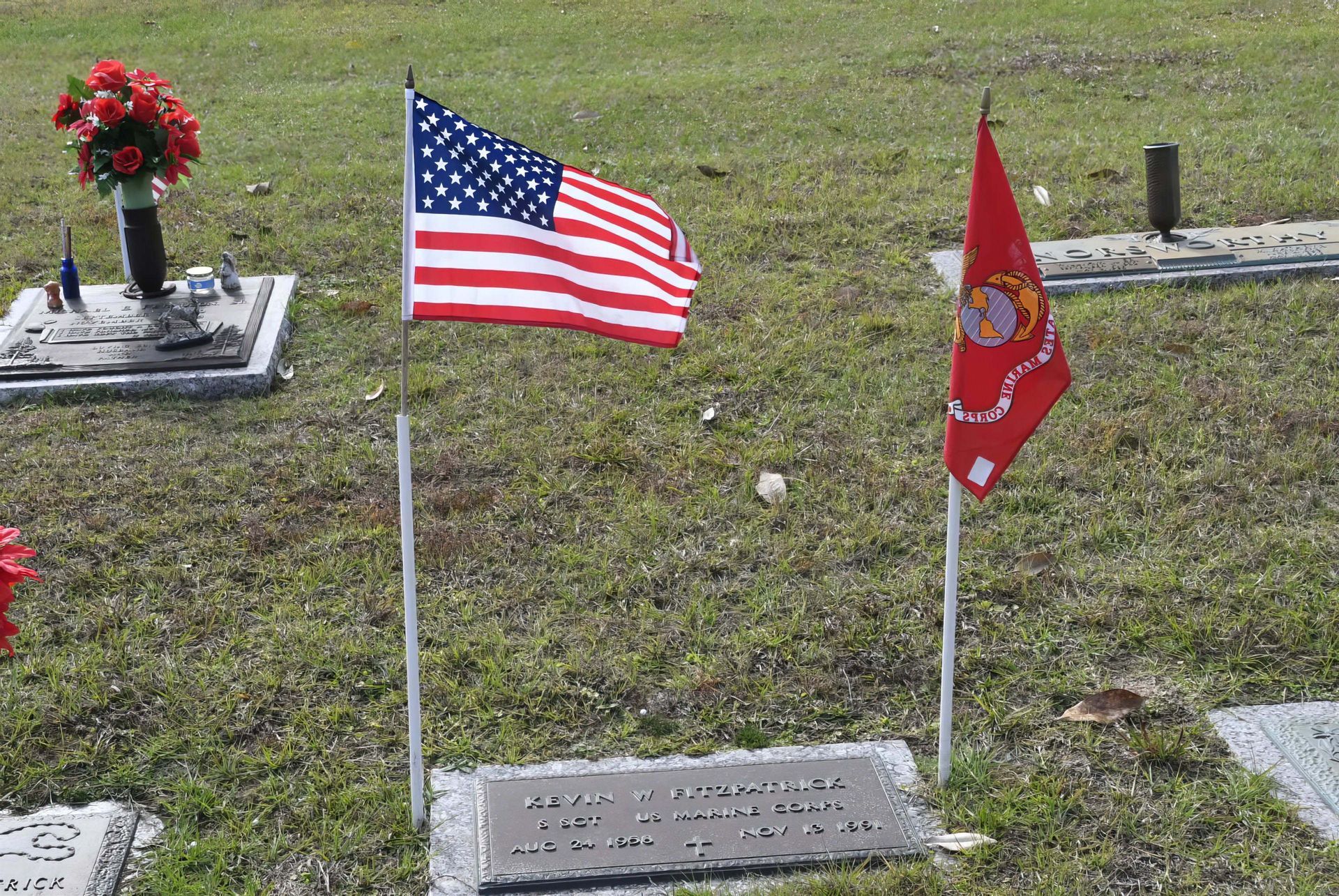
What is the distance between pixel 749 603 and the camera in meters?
4.35

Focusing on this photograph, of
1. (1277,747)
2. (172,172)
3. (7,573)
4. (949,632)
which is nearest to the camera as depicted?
(7,573)

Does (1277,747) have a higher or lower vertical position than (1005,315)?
lower

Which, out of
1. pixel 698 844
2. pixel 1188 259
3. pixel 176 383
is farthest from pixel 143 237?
pixel 1188 259

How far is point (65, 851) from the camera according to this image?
3217 millimetres

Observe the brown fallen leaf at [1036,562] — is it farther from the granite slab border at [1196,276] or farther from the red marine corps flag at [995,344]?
the granite slab border at [1196,276]

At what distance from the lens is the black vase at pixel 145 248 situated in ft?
22.2

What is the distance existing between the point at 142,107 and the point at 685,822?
522 cm

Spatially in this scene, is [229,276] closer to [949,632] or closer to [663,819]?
[663,819]

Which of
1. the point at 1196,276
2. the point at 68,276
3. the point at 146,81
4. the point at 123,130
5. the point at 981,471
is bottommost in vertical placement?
the point at 1196,276

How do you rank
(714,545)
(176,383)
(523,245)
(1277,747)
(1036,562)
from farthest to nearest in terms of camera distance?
(176,383) < (714,545) < (1036,562) < (1277,747) < (523,245)

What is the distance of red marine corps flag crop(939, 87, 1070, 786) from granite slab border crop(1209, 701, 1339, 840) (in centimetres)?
116

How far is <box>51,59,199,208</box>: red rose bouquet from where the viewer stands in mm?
6539

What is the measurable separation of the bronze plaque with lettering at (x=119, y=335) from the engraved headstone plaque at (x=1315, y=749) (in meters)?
4.86

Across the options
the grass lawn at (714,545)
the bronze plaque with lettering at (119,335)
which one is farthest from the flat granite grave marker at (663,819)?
the bronze plaque with lettering at (119,335)
